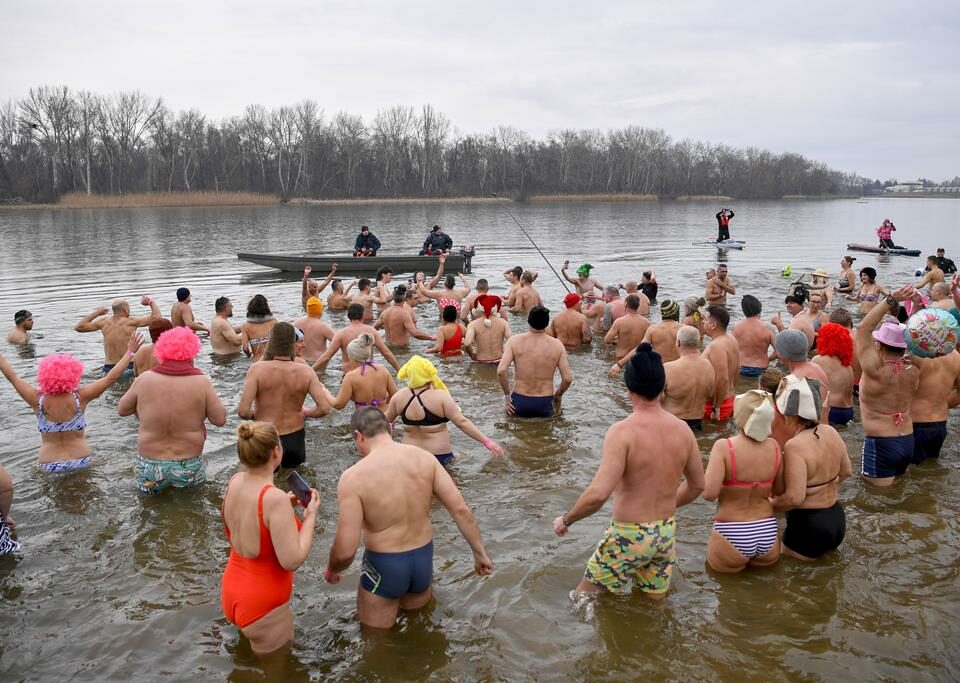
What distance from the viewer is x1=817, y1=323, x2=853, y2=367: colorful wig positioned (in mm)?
7121

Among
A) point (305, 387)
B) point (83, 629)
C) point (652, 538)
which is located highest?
point (305, 387)

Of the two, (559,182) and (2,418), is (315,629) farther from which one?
(559,182)

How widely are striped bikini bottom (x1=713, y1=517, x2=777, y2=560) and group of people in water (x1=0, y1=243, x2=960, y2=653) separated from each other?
1 centimetres

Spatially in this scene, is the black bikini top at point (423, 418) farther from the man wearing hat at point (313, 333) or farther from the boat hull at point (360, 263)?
the boat hull at point (360, 263)

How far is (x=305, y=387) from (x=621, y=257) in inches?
1076

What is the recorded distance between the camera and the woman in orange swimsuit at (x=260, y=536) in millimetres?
3691

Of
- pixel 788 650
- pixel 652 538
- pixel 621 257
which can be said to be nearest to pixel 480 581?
pixel 652 538

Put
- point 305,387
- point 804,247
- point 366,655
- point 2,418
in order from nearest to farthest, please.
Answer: point 366,655 → point 305,387 → point 2,418 → point 804,247

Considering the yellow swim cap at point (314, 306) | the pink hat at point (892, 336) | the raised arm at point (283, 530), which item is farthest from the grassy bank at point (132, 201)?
the raised arm at point (283, 530)

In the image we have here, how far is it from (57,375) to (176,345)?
58.8 inches

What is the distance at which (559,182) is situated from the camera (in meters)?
109

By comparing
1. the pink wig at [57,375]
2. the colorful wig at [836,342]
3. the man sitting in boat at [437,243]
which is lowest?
the pink wig at [57,375]

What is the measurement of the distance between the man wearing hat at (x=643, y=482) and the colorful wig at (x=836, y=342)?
372 centimetres

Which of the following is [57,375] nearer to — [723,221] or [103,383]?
[103,383]
